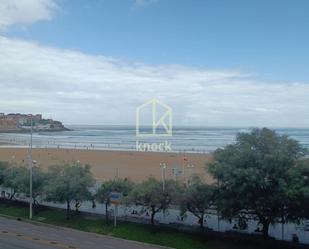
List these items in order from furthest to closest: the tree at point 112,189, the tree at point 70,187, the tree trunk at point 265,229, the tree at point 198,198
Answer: the tree at point 70,187 → the tree at point 112,189 → the tree at point 198,198 → the tree trunk at point 265,229

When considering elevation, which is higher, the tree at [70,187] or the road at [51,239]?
the tree at [70,187]

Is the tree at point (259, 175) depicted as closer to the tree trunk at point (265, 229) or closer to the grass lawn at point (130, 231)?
the tree trunk at point (265, 229)

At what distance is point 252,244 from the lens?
2450 cm

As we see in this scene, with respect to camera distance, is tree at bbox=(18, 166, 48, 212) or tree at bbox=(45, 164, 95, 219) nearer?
tree at bbox=(45, 164, 95, 219)

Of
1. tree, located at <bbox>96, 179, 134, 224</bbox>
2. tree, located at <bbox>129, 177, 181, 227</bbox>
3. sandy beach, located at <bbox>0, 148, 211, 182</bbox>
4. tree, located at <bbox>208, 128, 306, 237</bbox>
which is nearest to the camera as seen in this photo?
tree, located at <bbox>208, 128, 306, 237</bbox>

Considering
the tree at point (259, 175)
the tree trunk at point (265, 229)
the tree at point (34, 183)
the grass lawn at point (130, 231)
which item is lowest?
the grass lawn at point (130, 231)

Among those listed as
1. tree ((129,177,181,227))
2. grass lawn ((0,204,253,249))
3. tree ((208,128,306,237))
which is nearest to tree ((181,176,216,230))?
tree ((129,177,181,227))

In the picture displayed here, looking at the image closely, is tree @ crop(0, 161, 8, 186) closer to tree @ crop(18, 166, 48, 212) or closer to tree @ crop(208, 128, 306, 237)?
tree @ crop(18, 166, 48, 212)

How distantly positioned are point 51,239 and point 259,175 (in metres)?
11.4

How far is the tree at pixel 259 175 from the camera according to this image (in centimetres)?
2278

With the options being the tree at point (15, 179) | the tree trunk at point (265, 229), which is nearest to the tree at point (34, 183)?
the tree at point (15, 179)

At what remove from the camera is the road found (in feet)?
76.4

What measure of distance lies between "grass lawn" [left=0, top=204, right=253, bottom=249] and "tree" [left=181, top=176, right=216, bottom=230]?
149cm

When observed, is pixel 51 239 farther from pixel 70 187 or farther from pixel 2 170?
pixel 2 170
